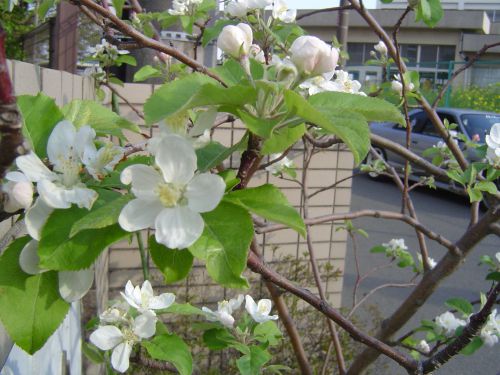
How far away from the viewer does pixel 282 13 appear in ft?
6.29

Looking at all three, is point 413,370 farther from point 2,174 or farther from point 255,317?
point 2,174

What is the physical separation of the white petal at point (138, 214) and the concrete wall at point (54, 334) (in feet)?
0.57

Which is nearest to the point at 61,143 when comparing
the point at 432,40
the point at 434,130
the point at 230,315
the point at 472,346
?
the point at 230,315

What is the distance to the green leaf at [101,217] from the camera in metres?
0.50

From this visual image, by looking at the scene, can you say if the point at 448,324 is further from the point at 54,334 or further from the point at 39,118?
the point at 39,118

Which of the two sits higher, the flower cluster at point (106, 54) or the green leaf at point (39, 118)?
the flower cluster at point (106, 54)

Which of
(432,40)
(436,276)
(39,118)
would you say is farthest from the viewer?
(432,40)

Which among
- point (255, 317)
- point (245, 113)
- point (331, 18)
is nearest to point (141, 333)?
point (255, 317)

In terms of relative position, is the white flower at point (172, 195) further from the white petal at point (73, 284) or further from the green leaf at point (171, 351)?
the green leaf at point (171, 351)

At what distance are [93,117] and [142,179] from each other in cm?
24

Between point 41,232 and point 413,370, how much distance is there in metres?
0.72

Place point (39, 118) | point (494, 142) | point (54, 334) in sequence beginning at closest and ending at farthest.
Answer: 1. point (39, 118)
2. point (54, 334)
3. point (494, 142)

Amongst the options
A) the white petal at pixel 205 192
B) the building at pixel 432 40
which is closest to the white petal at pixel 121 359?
the white petal at pixel 205 192

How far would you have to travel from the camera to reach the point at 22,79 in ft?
3.53
